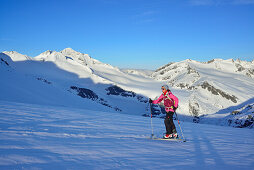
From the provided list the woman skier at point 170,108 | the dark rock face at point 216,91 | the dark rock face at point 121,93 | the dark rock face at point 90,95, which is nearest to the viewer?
the woman skier at point 170,108

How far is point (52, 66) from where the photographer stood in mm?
199250

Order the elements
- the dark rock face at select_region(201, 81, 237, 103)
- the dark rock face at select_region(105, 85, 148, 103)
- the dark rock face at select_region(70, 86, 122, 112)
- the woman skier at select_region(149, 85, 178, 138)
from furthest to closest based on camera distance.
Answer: the dark rock face at select_region(105, 85, 148, 103) < the dark rock face at select_region(201, 81, 237, 103) < the dark rock face at select_region(70, 86, 122, 112) < the woman skier at select_region(149, 85, 178, 138)

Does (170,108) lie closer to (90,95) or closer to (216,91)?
(90,95)

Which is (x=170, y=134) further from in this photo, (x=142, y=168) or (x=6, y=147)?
(x=6, y=147)

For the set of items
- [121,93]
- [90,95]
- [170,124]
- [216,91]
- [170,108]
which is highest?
[216,91]

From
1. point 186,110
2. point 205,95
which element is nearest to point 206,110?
point 186,110

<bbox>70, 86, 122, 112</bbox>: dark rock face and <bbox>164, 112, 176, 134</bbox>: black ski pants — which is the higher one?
<bbox>70, 86, 122, 112</bbox>: dark rock face

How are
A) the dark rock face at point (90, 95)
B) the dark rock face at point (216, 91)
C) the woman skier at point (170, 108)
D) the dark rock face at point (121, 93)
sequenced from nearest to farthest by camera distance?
the woman skier at point (170, 108) < the dark rock face at point (90, 95) < the dark rock face at point (216, 91) < the dark rock face at point (121, 93)

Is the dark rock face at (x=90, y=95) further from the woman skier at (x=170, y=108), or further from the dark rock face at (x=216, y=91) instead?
the woman skier at (x=170, y=108)

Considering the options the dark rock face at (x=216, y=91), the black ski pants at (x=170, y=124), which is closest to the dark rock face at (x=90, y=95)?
the dark rock face at (x=216, y=91)

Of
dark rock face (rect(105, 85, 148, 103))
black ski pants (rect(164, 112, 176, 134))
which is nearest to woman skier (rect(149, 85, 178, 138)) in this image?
black ski pants (rect(164, 112, 176, 134))

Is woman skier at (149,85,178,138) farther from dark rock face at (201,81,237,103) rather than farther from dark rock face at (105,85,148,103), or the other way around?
dark rock face at (201,81,237,103)

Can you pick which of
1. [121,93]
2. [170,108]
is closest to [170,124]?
[170,108]

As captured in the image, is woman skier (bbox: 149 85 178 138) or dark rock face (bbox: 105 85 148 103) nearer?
woman skier (bbox: 149 85 178 138)
